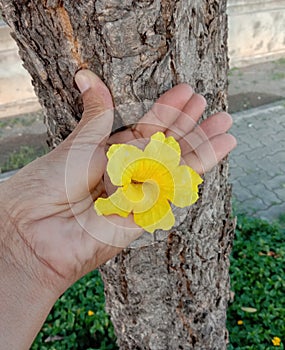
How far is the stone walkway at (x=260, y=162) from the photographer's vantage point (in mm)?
4162

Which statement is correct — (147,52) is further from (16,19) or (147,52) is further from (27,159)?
(27,159)

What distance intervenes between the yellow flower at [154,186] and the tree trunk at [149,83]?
0.46 ft

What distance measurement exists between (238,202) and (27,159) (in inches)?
99.7

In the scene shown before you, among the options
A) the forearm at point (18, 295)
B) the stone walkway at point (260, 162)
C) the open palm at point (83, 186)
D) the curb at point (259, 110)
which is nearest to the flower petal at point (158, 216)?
the open palm at point (83, 186)

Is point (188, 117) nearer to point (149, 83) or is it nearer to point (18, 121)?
point (149, 83)

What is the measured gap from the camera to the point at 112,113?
1.33 metres

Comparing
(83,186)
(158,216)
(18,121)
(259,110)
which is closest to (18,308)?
(83,186)

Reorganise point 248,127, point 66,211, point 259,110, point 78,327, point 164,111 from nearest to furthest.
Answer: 1. point 164,111
2. point 66,211
3. point 78,327
4. point 248,127
5. point 259,110

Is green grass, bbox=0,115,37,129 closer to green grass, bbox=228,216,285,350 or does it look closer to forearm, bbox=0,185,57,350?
green grass, bbox=228,216,285,350

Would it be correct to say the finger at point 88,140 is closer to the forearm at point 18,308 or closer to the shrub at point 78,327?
the forearm at point 18,308

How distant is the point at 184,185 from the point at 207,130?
0.80ft

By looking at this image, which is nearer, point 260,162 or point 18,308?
point 18,308

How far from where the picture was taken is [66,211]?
1473mm

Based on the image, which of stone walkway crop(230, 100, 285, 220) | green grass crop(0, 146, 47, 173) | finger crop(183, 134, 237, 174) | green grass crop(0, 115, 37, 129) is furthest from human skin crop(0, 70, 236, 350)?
green grass crop(0, 115, 37, 129)
